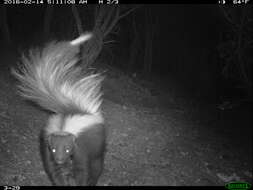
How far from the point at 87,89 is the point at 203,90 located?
8.40 metres

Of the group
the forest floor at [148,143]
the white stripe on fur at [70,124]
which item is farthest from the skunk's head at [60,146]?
the forest floor at [148,143]

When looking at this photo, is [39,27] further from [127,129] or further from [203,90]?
[127,129]

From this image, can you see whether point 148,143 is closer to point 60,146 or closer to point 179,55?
point 60,146

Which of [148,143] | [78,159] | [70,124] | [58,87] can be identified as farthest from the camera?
[148,143]

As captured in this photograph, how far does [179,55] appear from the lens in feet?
57.1

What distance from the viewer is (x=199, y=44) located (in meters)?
16.4

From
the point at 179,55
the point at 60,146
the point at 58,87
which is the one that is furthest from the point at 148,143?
the point at 179,55

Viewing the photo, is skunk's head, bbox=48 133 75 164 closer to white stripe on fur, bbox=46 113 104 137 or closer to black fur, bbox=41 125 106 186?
black fur, bbox=41 125 106 186

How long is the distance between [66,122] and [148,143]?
234cm

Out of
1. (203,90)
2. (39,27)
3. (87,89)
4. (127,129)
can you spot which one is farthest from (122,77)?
(87,89)

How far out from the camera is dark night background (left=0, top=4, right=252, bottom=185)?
8727mm

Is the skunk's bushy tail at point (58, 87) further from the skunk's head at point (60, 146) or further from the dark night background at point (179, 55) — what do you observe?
the dark night background at point (179, 55)

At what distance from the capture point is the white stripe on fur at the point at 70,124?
4.48 metres

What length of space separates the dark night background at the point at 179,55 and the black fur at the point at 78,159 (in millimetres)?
1716
